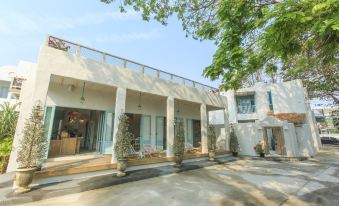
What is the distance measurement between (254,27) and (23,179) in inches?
283

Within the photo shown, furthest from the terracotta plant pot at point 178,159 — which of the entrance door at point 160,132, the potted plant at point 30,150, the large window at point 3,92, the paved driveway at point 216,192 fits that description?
the large window at point 3,92

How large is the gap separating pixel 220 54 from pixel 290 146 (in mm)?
10889

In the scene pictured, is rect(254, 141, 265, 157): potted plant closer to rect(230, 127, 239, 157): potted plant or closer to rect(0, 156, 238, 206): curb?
rect(230, 127, 239, 157): potted plant

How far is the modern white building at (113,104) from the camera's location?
6102mm

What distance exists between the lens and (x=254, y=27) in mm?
4148

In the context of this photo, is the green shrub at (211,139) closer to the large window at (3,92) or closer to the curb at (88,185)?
the curb at (88,185)

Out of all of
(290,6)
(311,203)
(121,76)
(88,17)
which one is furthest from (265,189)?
(88,17)

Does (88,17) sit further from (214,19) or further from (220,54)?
(220,54)

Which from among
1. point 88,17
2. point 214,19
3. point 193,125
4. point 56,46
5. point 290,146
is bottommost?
point 290,146

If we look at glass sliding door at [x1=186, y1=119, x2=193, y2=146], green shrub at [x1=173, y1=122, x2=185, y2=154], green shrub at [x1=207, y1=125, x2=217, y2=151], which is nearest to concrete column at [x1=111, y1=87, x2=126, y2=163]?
green shrub at [x1=173, y1=122, x2=185, y2=154]

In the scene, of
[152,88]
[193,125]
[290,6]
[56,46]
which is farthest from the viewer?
[193,125]

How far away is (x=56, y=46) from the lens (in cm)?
619

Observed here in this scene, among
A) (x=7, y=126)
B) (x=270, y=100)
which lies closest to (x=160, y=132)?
(x=7, y=126)

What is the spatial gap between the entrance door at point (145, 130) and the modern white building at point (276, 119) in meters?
7.33
